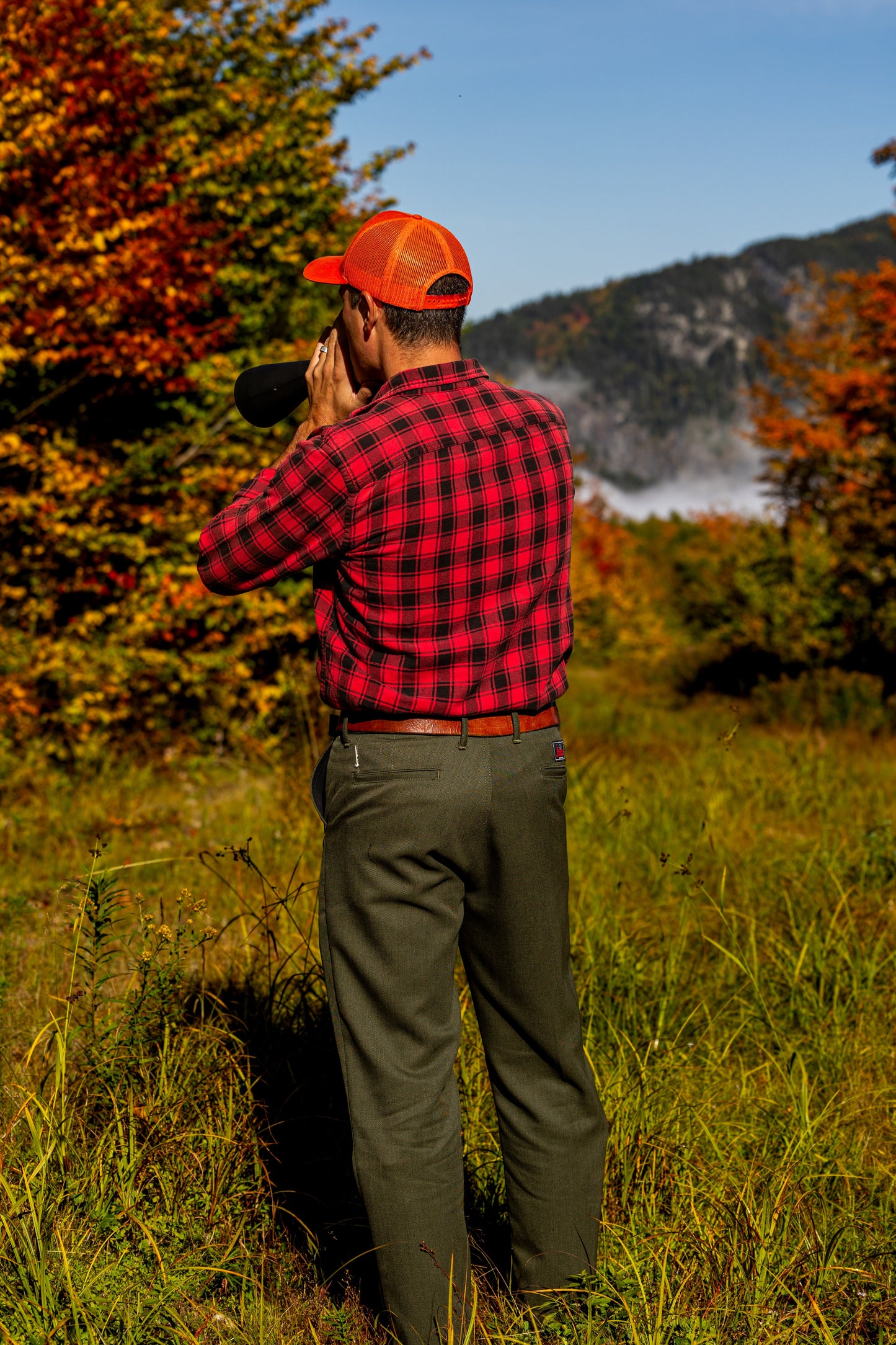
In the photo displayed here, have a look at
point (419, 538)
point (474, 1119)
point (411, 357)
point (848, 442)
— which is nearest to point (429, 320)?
point (411, 357)

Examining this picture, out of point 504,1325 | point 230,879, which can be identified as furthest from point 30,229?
point 504,1325

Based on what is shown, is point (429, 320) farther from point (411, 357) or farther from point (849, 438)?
point (849, 438)

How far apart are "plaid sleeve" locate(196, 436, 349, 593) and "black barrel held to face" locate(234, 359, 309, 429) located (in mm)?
275

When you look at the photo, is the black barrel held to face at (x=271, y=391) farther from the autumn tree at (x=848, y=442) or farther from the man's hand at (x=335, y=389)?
the autumn tree at (x=848, y=442)

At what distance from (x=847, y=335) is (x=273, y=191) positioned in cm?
1927

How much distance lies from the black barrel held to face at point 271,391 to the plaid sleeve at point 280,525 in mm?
275

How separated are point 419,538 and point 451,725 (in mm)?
325

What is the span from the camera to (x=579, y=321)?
19388cm

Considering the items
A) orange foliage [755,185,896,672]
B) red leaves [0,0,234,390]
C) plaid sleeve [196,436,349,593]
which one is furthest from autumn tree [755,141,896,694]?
plaid sleeve [196,436,349,593]

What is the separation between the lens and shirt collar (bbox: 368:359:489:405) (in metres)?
1.89

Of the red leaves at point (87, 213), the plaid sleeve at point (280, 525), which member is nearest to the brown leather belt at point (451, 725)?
the plaid sleeve at point (280, 525)

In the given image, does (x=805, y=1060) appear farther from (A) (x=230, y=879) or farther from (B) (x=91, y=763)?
(B) (x=91, y=763)

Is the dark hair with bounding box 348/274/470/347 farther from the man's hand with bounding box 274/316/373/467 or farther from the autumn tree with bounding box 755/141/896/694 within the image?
the autumn tree with bounding box 755/141/896/694

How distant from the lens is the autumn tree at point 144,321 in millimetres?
5715
